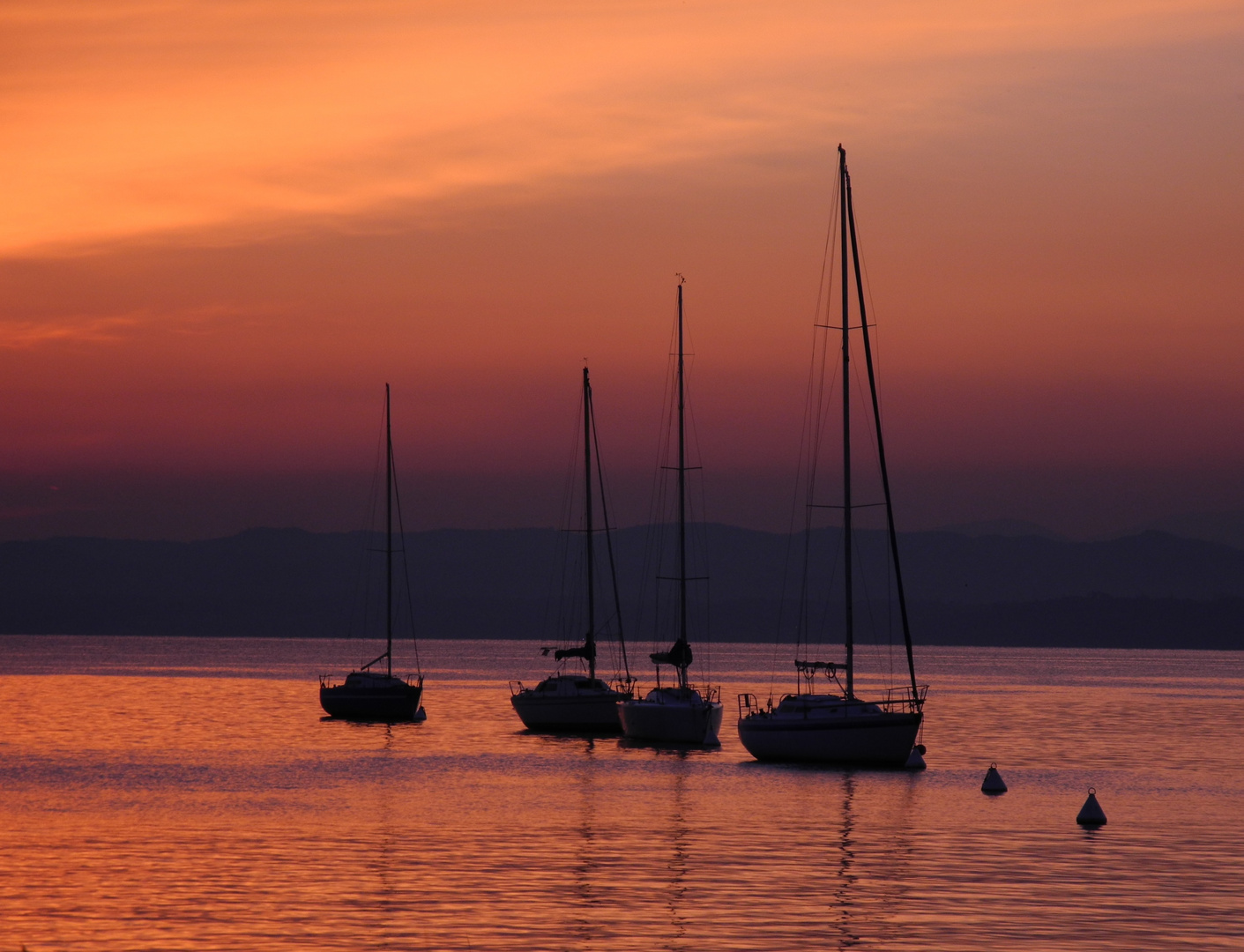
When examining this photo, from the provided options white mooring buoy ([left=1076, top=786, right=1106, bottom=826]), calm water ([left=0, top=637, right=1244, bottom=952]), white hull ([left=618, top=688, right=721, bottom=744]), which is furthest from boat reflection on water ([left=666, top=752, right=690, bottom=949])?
white mooring buoy ([left=1076, top=786, right=1106, bottom=826])

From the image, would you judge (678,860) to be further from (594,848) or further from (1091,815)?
(1091,815)

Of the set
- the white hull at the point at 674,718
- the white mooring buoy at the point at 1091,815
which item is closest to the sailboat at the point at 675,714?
the white hull at the point at 674,718

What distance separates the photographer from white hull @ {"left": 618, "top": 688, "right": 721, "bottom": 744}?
214 feet

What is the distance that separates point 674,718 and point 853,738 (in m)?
13.7

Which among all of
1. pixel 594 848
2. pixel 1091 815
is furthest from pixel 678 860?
pixel 1091 815

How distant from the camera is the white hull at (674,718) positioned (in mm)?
65375

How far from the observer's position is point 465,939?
25.3m

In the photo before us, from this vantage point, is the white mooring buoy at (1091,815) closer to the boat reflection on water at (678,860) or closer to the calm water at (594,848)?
the calm water at (594,848)

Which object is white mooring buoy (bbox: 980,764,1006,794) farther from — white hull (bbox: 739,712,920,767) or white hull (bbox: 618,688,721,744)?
white hull (bbox: 618,688,721,744)

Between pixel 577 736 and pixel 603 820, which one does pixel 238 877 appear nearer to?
pixel 603 820

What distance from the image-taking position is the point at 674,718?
6550 cm

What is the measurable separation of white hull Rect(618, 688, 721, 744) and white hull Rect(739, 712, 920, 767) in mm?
10911

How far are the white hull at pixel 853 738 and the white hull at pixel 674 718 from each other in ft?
35.8

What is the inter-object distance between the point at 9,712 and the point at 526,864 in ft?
245
